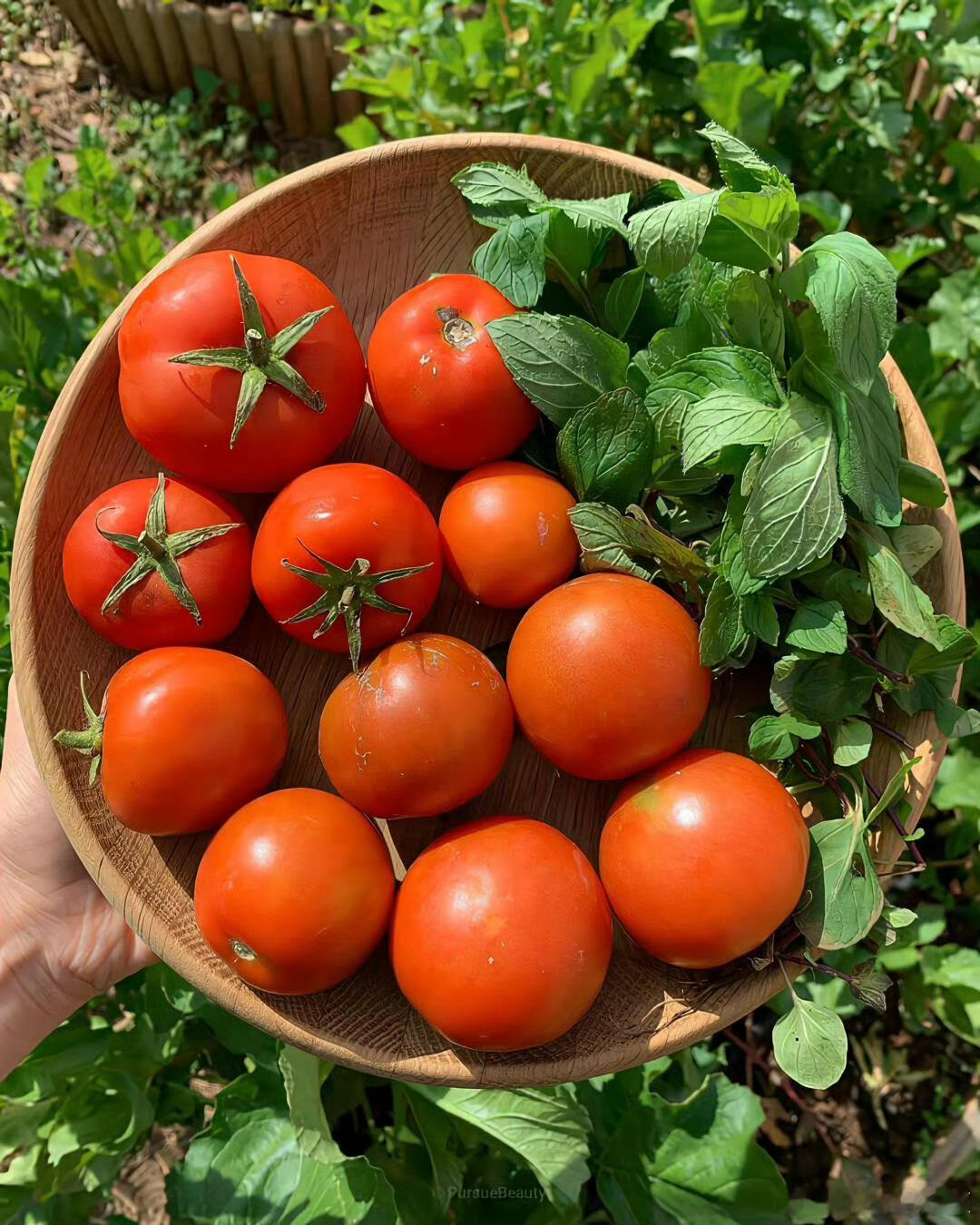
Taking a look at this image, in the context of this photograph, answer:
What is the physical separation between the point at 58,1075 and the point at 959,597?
4.79 ft

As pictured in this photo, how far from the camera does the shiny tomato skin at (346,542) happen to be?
1146mm

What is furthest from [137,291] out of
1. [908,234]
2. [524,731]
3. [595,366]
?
[908,234]

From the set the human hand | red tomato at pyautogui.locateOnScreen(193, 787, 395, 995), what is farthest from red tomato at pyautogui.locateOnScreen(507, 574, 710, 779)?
the human hand

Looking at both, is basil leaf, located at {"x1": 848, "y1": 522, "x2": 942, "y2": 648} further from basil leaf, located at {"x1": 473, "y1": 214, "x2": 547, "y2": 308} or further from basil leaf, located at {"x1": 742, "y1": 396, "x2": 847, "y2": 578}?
basil leaf, located at {"x1": 473, "y1": 214, "x2": 547, "y2": 308}

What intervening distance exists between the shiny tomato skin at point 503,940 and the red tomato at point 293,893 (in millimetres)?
54

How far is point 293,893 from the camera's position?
3.66ft

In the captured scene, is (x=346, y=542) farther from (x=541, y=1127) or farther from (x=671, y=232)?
(x=541, y=1127)

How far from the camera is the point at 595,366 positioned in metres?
1.23

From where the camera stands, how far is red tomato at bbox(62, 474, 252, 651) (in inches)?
47.1

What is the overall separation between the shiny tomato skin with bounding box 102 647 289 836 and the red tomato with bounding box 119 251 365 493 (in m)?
0.24

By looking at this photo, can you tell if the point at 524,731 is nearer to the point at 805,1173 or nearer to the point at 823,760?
the point at 823,760

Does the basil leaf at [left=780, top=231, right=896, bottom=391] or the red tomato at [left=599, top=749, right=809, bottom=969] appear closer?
the basil leaf at [left=780, top=231, right=896, bottom=391]

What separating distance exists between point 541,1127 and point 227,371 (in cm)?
113

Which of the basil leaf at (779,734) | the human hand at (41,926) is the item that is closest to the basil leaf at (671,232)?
the basil leaf at (779,734)
